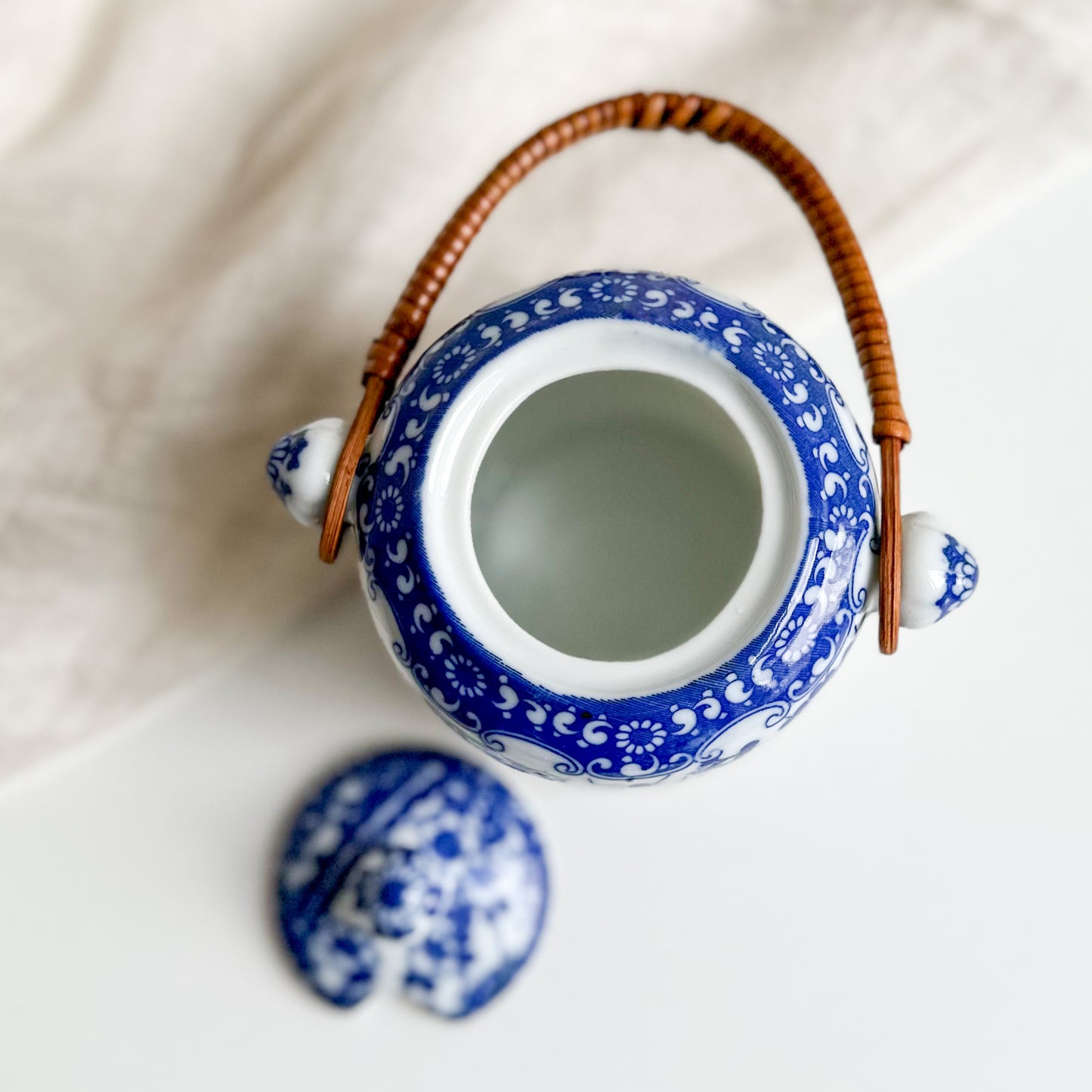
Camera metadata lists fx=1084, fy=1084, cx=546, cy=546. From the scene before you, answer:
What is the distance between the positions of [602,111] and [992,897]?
0.48 m

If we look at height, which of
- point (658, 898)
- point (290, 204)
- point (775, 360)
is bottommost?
point (658, 898)

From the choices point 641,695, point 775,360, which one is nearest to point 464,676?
point 641,695

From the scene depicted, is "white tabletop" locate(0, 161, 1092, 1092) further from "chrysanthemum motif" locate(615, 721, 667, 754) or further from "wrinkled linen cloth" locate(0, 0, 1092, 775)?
"chrysanthemum motif" locate(615, 721, 667, 754)

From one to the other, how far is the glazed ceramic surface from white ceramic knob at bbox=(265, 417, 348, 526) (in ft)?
0.69

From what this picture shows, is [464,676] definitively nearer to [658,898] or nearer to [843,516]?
[843,516]

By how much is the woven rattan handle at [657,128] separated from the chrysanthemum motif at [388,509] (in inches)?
0.8

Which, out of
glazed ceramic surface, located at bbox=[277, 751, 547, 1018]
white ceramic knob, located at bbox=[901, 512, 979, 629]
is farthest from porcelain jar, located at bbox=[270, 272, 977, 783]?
glazed ceramic surface, located at bbox=[277, 751, 547, 1018]

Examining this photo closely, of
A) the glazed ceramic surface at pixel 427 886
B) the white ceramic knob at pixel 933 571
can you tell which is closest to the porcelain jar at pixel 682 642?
the white ceramic knob at pixel 933 571

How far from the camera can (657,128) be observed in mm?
509

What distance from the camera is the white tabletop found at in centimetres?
61

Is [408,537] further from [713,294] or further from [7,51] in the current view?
[7,51]

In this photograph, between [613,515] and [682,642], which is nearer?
[682,642]

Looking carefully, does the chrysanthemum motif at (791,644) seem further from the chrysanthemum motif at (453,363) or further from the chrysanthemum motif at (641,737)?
the chrysanthemum motif at (453,363)

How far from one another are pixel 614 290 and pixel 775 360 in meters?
0.07
